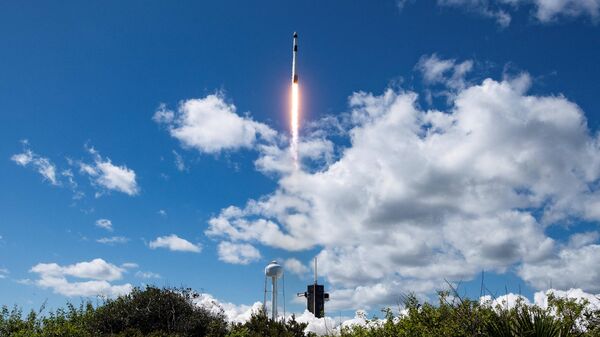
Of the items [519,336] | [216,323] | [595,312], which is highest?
[216,323]

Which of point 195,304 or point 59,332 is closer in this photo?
point 59,332

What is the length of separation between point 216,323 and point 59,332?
30.8ft

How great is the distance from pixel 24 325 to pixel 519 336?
20583 millimetres

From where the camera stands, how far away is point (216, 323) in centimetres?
2758

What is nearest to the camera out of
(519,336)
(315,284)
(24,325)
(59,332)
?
(519,336)

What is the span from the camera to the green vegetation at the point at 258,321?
11.9 m

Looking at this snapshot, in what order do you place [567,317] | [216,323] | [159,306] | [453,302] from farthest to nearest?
[159,306] → [216,323] → [453,302] → [567,317]

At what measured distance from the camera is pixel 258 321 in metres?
25.7

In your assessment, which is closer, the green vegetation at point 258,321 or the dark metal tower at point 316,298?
the green vegetation at point 258,321

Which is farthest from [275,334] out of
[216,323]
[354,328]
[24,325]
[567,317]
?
[567,317]

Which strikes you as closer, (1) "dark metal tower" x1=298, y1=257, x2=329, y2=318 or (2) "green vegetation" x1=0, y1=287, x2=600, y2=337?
(2) "green vegetation" x1=0, y1=287, x2=600, y2=337

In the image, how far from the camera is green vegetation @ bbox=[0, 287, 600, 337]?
11.9 m

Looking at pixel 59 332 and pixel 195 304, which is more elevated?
pixel 195 304

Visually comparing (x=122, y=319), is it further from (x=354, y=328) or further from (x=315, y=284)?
(x=354, y=328)
